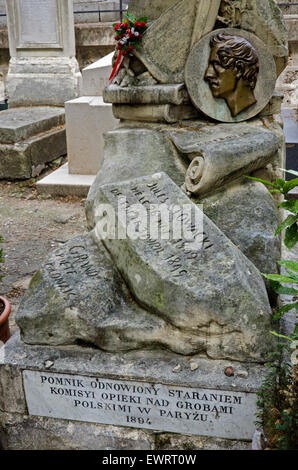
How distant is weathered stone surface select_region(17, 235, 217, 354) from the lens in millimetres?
2287

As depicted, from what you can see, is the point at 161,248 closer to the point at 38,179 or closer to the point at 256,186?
the point at 256,186

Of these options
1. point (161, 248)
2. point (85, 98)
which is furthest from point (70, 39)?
point (161, 248)

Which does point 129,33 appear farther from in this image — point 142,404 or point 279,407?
Answer: point 279,407

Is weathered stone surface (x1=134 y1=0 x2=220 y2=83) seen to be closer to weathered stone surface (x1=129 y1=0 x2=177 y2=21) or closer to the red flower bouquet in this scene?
the red flower bouquet

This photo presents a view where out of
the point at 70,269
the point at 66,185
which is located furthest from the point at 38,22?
the point at 70,269

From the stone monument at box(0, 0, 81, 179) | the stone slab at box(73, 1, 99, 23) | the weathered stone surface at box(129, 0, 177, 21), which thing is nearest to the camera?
the weathered stone surface at box(129, 0, 177, 21)

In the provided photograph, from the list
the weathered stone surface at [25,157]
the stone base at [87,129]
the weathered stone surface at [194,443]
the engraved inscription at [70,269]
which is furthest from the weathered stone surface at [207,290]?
the weathered stone surface at [25,157]

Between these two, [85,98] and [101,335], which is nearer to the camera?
[101,335]

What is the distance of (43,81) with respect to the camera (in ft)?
24.7

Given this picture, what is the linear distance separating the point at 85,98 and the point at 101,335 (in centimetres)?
409

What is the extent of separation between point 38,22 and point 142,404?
6.59 meters

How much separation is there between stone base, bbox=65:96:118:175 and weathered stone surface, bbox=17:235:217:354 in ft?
11.1

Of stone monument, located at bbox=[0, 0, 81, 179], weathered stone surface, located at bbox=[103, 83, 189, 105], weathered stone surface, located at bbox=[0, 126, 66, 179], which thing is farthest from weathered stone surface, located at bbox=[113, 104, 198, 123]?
stone monument, located at bbox=[0, 0, 81, 179]

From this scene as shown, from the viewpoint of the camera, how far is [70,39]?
7457 millimetres
